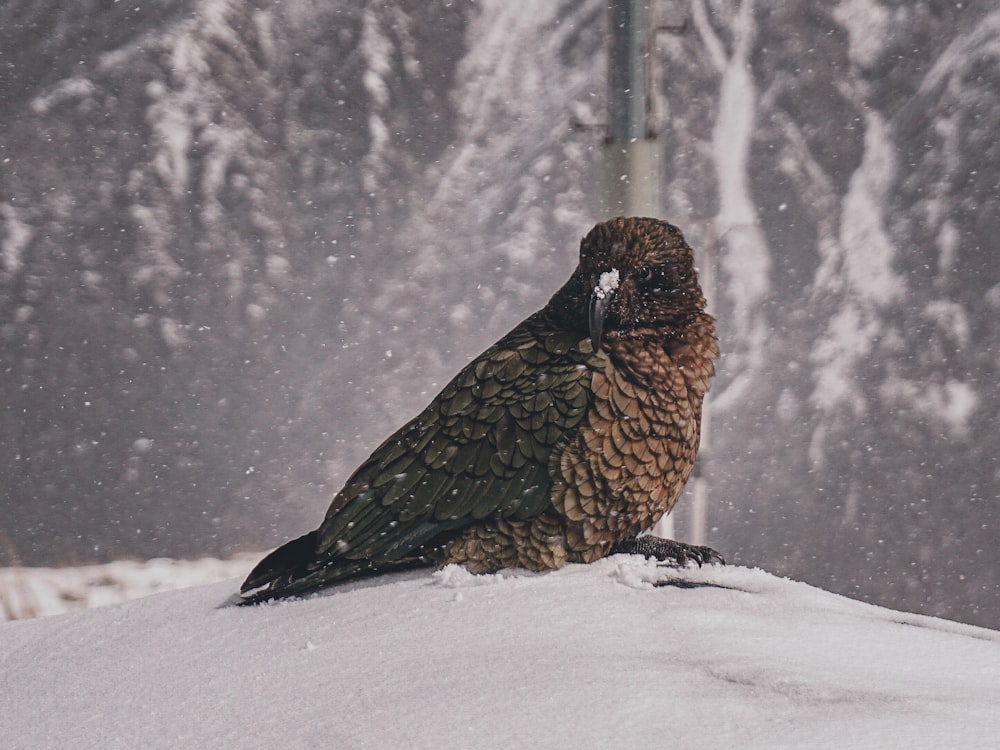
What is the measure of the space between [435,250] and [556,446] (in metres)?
5.40

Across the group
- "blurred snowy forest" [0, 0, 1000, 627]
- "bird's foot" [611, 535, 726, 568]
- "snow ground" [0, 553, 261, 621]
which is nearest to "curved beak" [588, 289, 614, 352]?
"bird's foot" [611, 535, 726, 568]

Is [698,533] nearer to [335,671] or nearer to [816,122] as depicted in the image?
Result: [335,671]

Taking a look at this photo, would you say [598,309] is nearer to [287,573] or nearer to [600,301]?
[600,301]

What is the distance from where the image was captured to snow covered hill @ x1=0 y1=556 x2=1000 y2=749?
1513 millimetres

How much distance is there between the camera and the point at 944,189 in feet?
25.3

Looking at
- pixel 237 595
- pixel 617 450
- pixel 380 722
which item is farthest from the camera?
pixel 237 595

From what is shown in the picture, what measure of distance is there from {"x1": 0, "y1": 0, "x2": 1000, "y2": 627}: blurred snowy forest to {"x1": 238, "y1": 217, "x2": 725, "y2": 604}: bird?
15.2ft


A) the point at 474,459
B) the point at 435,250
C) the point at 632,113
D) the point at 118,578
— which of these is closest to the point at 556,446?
the point at 474,459

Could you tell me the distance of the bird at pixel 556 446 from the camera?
7.57 ft

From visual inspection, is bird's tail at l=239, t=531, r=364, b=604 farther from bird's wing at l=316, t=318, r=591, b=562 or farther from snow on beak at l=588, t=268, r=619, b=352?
snow on beak at l=588, t=268, r=619, b=352

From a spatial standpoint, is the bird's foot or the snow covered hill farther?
the bird's foot

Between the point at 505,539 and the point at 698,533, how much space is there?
3.05 m

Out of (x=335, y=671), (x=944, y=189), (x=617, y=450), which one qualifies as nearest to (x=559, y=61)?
(x=944, y=189)

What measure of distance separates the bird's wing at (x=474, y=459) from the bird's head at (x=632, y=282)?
11 cm
